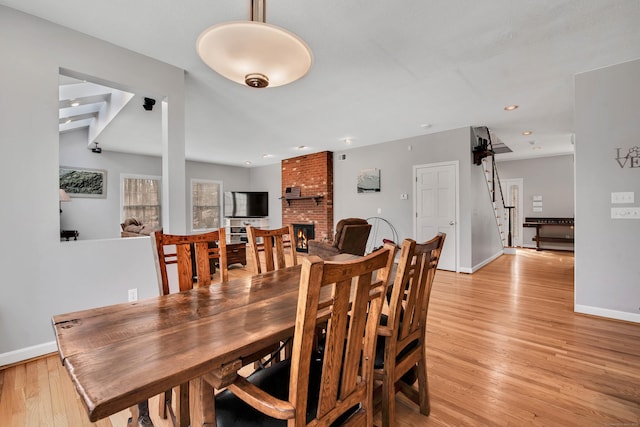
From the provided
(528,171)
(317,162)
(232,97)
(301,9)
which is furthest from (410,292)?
(528,171)

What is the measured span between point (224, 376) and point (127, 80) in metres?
2.75

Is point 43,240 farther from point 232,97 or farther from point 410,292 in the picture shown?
point 410,292

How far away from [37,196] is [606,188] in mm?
5120

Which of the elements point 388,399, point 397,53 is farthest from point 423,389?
point 397,53

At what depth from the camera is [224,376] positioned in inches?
33.7

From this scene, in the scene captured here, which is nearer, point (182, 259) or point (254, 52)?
point (254, 52)

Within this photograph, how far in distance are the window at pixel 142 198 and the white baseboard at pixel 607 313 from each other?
804 cm

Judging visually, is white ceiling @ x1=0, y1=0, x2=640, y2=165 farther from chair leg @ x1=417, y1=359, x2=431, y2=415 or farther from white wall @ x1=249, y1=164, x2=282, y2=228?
white wall @ x1=249, y1=164, x2=282, y2=228

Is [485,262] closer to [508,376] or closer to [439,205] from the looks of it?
[439,205]

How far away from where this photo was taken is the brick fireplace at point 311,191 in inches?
269

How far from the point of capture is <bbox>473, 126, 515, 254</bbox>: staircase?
4.95 meters

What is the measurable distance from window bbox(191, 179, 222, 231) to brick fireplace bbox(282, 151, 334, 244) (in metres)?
2.36

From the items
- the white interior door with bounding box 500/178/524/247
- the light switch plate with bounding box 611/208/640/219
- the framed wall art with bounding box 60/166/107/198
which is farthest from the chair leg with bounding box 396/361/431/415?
the white interior door with bounding box 500/178/524/247

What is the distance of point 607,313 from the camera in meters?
2.89
